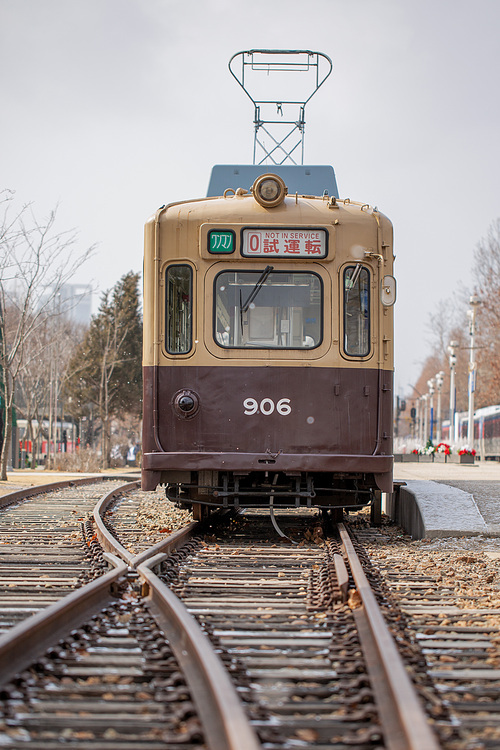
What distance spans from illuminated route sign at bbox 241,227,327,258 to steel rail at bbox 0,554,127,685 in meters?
4.08

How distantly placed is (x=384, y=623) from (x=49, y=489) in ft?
39.6

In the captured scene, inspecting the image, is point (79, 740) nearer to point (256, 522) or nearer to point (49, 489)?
point (256, 522)

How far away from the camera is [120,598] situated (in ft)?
17.7

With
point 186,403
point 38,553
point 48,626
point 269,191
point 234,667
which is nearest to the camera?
point 234,667

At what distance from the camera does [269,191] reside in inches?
340

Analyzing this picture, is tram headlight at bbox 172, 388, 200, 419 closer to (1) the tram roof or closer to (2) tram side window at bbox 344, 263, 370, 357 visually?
(2) tram side window at bbox 344, 263, 370, 357

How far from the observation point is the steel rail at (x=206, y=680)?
279 cm

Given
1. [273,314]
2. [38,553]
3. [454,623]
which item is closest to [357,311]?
[273,314]

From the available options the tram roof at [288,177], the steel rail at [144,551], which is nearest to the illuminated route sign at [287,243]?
the tram roof at [288,177]

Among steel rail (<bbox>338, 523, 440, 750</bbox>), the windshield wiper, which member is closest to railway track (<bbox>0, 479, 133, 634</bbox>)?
steel rail (<bbox>338, 523, 440, 750</bbox>)

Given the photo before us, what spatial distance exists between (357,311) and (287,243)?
983 mm

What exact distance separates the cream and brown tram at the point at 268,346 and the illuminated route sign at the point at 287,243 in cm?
1

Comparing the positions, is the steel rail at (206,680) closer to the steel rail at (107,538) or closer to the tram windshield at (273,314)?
the steel rail at (107,538)

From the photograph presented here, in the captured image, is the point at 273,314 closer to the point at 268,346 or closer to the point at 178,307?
the point at 268,346
